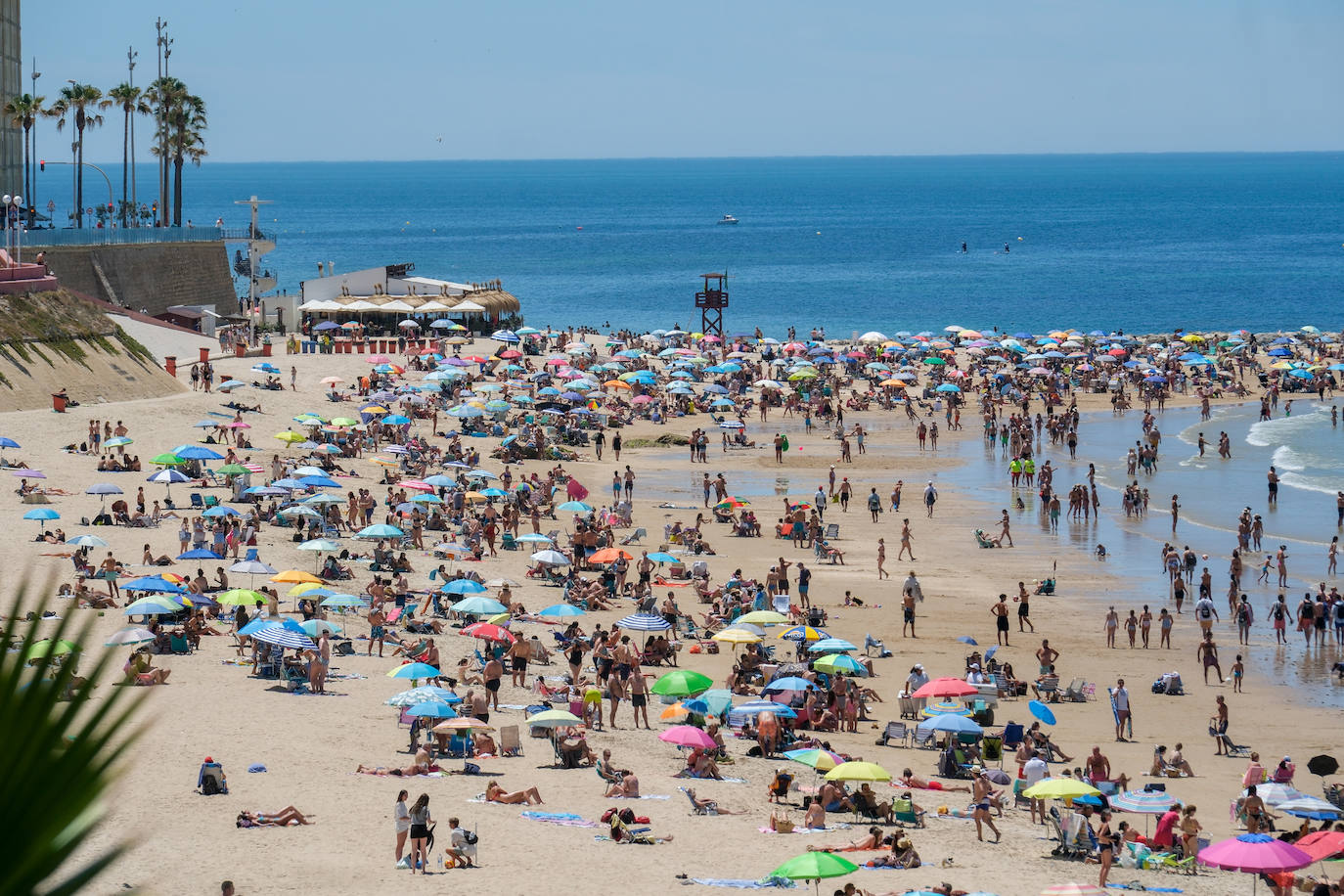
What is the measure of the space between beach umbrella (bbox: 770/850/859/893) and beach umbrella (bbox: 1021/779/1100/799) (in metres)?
3.53

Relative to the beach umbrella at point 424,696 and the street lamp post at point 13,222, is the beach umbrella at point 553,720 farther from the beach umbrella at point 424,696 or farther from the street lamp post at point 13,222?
the street lamp post at point 13,222

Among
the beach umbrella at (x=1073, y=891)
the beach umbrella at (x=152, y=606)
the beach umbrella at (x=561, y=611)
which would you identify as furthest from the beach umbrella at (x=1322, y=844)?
the beach umbrella at (x=152, y=606)

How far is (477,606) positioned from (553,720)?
15.1 ft

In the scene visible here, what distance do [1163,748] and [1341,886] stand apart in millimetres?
4725

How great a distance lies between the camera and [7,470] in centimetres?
3075

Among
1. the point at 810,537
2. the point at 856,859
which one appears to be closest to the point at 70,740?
the point at 856,859

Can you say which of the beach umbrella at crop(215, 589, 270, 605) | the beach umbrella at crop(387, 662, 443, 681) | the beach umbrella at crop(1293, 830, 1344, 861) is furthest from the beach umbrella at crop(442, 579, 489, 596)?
the beach umbrella at crop(1293, 830, 1344, 861)

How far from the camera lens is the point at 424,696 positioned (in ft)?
60.4

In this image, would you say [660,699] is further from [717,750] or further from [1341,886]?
[1341,886]

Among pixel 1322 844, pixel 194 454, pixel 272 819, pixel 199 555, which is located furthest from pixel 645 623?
pixel 194 454

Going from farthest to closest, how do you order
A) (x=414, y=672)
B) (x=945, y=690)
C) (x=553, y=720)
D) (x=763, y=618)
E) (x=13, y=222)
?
(x=13, y=222), (x=763, y=618), (x=945, y=690), (x=414, y=672), (x=553, y=720)

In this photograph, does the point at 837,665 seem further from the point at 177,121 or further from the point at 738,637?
the point at 177,121

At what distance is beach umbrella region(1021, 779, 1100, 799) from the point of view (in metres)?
16.3

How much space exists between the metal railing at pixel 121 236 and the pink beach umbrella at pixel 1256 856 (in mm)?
48165
